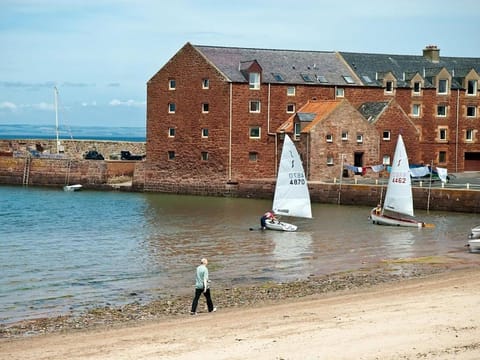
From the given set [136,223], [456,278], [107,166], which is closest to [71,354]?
[456,278]

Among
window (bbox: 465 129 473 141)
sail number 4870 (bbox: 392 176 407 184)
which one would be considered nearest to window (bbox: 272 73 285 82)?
window (bbox: 465 129 473 141)

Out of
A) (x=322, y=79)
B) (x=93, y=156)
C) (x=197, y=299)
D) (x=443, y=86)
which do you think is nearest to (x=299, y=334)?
(x=197, y=299)

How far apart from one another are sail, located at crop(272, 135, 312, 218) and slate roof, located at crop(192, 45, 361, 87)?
64.6 feet

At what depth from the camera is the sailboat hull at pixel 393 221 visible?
50891 mm

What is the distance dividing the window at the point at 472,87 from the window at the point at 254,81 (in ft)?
61.8

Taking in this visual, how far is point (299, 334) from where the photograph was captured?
842 inches

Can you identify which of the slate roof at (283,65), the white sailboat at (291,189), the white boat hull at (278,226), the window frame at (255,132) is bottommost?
the white boat hull at (278,226)

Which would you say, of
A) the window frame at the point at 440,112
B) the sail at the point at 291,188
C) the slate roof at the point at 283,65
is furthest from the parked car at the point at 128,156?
the sail at the point at 291,188

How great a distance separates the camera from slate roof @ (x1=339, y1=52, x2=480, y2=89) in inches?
3076

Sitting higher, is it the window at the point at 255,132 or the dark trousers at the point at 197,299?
the window at the point at 255,132

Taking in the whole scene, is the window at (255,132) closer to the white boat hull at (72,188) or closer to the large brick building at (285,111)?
the large brick building at (285,111)

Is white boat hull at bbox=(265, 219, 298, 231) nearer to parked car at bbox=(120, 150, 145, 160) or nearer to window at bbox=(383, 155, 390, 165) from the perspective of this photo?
window at bbox=(383, 155, 390, 165)

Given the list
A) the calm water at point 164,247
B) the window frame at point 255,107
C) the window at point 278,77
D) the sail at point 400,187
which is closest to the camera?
the calm water at point 164,247

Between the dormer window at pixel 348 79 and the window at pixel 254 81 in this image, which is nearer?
the window at pixel 254 81
